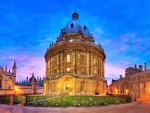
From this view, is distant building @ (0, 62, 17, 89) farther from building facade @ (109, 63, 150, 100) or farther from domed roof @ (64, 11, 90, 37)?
building facade @ (109, 63, 150, 100)

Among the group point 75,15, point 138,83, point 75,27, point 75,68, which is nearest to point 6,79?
point 75,68

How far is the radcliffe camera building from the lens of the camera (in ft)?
158

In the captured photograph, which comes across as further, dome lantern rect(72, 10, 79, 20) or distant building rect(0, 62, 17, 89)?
dome lantern rect(72, 10, 79, 20)

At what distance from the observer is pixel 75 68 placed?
4984 cm

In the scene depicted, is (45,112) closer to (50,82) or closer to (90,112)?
(90,112)

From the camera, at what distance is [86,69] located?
5106 centimetres

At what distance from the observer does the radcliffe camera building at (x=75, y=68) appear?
48.2 m

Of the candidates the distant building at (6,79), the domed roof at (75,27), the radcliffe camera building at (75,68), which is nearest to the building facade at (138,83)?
the radcliffe camera building at (75,68)

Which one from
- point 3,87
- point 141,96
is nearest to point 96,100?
point 141,96

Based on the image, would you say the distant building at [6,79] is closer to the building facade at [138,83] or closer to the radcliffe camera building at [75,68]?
the radcliffe camera building at [75,68]

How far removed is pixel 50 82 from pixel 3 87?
16.8m

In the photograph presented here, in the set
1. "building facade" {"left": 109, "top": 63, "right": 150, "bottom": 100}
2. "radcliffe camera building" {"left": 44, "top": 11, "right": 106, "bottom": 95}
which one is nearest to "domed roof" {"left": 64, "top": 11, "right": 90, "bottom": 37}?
"radcliffe camera building" {"left": 44, "top": 11, "right": 106, "bottom": 95}

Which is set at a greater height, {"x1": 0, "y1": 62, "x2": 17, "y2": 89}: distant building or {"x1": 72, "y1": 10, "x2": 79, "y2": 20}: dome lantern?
{"x1": 72, "y1": 10, "x2": 79, "y2": 20}: dome lantern

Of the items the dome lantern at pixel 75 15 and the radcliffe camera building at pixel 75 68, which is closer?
the radcliffe camera building at pixel 75 68
